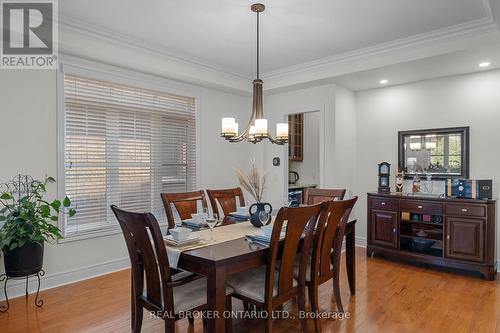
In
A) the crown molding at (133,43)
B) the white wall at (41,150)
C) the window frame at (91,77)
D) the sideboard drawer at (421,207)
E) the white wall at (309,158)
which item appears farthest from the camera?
the white wall at (309,158)

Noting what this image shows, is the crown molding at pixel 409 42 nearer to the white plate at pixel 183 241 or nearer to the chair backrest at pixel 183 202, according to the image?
the chair backrest at pixel 183 202

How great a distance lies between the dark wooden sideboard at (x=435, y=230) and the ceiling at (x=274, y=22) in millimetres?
1976

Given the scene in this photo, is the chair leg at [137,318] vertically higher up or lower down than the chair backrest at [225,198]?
lower down

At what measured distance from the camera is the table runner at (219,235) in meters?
2.07

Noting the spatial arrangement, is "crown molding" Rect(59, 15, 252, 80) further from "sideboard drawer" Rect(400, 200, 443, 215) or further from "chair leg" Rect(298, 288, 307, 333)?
"chair leg" Rect(298, 288, 307, 333)

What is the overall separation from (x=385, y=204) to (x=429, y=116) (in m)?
1.36

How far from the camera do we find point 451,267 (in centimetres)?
395

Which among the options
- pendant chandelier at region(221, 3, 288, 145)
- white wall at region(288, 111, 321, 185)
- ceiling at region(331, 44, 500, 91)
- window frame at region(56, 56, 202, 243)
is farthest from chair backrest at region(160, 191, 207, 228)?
white wall at region(288, 111, 321, 185)

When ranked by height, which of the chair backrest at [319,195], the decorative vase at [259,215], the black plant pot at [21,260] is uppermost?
the chair backrest at [319,195]

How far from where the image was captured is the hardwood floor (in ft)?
8.51

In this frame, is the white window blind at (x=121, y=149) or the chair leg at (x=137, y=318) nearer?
the chair leg at (x=137, y=318)

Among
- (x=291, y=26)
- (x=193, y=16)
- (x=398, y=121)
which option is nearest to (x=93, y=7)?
(x=193, y=16)

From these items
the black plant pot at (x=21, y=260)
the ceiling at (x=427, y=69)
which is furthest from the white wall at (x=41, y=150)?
the ceiling at (x=427, y=69)

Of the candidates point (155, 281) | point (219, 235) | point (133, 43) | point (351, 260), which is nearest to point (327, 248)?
point (351, 260)
